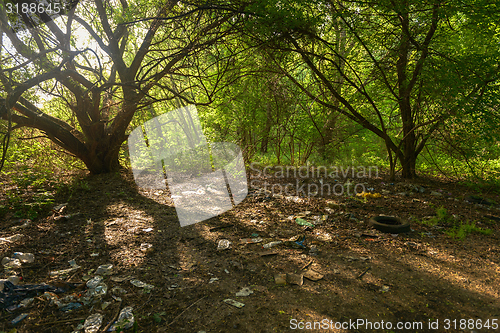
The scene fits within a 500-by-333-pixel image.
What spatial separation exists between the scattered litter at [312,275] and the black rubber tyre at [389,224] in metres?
1.42

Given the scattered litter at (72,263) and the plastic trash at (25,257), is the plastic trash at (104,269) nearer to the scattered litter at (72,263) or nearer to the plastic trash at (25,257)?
the scattered litter at (72,263)

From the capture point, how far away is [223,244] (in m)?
3.17

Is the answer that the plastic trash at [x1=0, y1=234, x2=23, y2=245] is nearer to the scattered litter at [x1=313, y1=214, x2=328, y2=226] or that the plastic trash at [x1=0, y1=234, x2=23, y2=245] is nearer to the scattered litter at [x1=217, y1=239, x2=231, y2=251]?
the scattered litter at [x1=217, y1=239, x2=231, y2=251]

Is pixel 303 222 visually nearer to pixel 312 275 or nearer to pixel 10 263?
pixel 312 275

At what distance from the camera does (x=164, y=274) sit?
250 centimetres

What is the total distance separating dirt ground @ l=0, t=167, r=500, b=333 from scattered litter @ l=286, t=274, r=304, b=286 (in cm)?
1

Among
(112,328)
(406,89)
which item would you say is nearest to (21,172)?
(112,328)

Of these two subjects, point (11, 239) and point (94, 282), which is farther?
point (11, 239)

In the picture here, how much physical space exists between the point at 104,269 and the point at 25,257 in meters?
0.84

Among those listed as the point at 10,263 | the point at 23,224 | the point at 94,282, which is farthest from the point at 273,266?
the point at 23,224

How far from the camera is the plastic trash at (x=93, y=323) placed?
176 cm

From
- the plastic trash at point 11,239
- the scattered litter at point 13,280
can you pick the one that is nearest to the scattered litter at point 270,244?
the scattered litter at point 13,280

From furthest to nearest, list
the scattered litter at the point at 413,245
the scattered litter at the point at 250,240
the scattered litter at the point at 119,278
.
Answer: the scattered litter at the point at 250,240 → the scattered litter at the point at 413,245 → the scattered litter at the point at 119,278

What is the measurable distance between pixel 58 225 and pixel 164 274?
2000 mm
